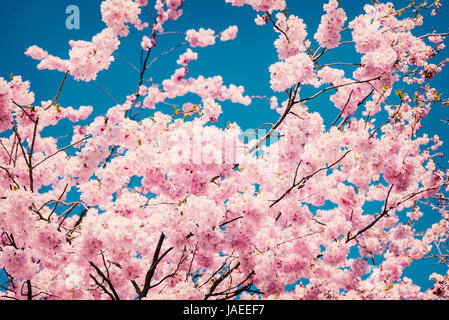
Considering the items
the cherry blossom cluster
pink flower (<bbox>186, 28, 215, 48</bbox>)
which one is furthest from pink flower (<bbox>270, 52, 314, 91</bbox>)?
pink flower (<bbox>186, 28, 215, 48</bbox>)

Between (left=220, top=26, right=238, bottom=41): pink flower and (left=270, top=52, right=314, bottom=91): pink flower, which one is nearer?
(left=270, top=52, right=314, bottom=91): pink flower

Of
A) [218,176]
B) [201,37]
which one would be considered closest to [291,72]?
[218,176]

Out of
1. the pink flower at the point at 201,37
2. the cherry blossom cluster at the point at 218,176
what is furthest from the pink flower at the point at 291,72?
the pink flower at the point at 201,37

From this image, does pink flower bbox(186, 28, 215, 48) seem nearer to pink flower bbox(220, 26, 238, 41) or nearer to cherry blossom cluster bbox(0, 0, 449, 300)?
pink flower bbox(220, 26, 238, 41)

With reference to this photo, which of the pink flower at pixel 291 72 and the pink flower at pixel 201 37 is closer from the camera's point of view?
the pink flower at pixel 291 72

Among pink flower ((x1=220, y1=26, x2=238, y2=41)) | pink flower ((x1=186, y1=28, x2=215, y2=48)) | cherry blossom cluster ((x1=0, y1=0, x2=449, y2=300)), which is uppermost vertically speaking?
pink flower ((x1=220, y1=26, x2=238, y2=41))

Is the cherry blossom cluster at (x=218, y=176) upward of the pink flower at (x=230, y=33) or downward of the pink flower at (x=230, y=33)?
downward

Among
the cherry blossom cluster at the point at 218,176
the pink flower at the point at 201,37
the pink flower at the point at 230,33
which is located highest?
the pink flower at the point at 230,33

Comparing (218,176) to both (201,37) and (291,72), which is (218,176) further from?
(201,37)

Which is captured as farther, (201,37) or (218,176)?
(201,37)

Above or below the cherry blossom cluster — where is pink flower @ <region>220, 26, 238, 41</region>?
above

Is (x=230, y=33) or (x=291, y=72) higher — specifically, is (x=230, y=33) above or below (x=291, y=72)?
above

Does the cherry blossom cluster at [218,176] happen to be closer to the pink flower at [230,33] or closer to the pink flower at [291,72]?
the pink flower at [291,72]
